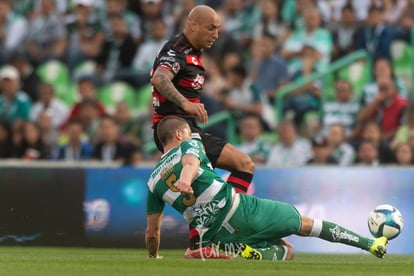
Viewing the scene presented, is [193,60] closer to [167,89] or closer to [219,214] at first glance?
[167,89]

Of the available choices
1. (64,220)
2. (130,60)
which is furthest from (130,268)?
(130,60)

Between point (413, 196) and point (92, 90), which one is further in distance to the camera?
point (92, 90)

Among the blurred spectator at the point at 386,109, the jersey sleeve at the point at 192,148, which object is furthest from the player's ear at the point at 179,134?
the blurred spectator at the point at 386,109

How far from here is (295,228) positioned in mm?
10578

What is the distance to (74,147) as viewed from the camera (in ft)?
58.1

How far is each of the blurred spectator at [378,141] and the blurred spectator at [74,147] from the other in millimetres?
4112

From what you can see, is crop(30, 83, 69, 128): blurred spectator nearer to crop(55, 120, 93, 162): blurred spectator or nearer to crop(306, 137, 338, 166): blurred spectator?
crop(55, 120, 93, 162): blurred spectator

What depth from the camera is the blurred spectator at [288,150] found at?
1681cm

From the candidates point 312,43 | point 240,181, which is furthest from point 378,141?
point 240,181

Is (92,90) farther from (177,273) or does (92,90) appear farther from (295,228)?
(177,273)

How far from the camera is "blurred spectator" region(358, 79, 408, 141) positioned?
17.3 metres

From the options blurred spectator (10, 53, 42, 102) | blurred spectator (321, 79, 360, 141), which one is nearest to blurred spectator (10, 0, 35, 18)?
blurred spectator (10, 53, 42, 102)

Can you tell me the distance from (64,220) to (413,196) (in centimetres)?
432

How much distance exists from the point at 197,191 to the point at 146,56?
31.7 feet
